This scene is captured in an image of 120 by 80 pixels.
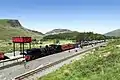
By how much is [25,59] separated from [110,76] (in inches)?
1483

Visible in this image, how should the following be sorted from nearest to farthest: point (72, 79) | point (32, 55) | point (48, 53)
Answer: point (72, 79), point (32, 55), point (48, 53)

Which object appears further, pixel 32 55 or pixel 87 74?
pixel 32 55

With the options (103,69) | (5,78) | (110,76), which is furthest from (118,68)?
(5,78)

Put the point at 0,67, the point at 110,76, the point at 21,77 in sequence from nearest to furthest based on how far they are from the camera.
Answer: the point at 110,76 → the point at 21,77 → the point at 0,67

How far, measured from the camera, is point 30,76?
40344 millimetres

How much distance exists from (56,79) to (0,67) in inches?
749

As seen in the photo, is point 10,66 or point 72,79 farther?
point 10,66

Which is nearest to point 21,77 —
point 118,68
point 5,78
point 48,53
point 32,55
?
point 5,78

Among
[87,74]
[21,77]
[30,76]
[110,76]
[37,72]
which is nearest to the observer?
[110,76]

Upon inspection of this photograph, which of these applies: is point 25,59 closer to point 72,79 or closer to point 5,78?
point 5,78

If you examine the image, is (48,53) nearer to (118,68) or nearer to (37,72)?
(37,72)

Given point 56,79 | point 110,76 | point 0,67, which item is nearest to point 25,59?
point 0,67

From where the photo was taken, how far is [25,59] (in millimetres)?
63781

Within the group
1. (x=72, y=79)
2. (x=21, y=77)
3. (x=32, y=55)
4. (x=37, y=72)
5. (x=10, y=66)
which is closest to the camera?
(x=72, y=79)
